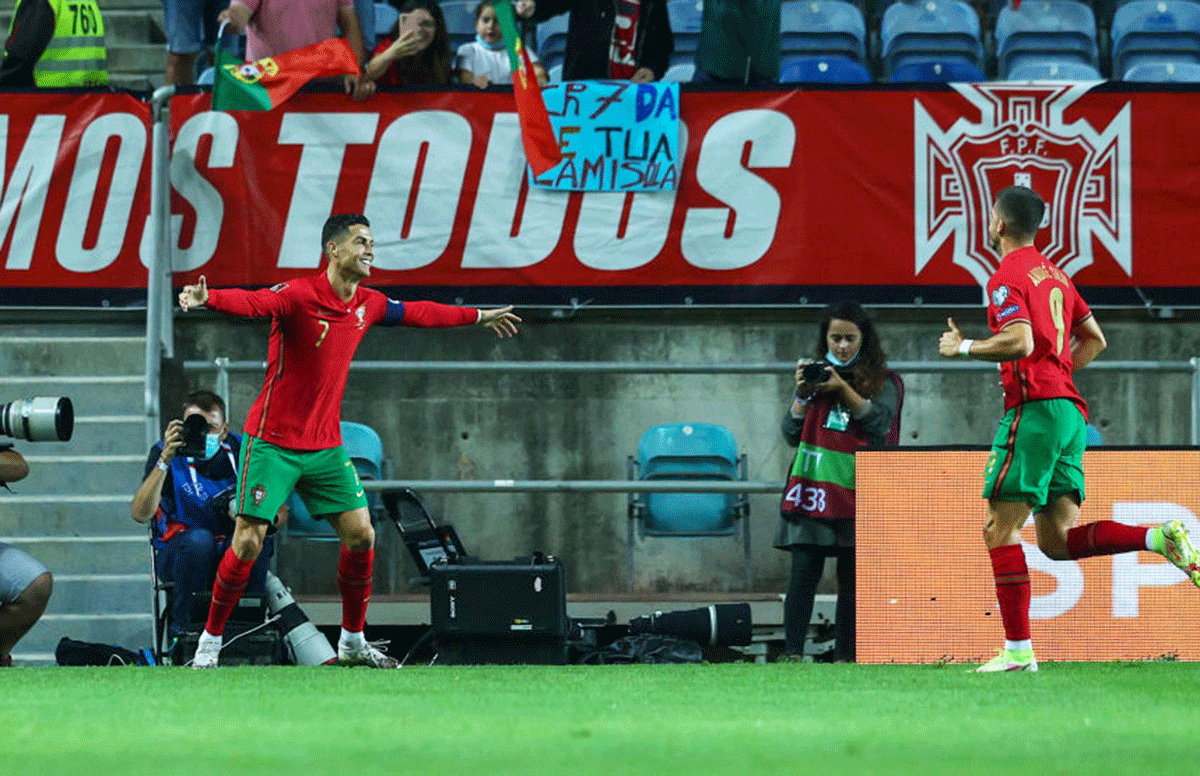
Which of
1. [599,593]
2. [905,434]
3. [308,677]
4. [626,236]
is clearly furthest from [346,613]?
[905,434]

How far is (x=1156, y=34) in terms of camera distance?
550 inches

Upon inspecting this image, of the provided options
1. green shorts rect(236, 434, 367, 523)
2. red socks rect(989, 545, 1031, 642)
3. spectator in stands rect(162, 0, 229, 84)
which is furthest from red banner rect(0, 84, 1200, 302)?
red socks rect(989, 545, 1031, 642)

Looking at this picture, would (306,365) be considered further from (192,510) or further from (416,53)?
(416,53)

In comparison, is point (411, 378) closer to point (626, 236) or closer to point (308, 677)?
point (626, 236)

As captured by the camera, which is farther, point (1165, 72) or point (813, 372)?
point (1165, 72)

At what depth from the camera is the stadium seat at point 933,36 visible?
1377 centimetres

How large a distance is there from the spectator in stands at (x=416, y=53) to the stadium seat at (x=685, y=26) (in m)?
2.59

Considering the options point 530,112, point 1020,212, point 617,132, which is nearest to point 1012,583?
point 1020,212

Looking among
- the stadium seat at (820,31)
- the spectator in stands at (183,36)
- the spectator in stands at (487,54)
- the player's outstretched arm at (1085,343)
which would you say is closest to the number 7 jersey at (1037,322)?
the player's outstretched arm at (1085,343)

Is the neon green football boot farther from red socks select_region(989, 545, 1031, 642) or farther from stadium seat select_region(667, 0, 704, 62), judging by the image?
stadium seat select_region(667, 0, 704, 62)

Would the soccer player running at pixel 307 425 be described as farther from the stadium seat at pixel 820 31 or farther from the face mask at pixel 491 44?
the stadium seat at pixel 820 31

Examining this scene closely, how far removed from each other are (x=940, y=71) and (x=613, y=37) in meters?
2.69

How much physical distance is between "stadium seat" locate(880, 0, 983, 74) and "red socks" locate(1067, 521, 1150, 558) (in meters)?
6.50

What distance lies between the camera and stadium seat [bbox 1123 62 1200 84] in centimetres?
1307
